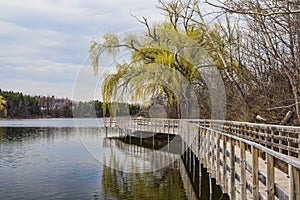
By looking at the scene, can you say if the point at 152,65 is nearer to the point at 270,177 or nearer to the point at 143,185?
the point at 143,185

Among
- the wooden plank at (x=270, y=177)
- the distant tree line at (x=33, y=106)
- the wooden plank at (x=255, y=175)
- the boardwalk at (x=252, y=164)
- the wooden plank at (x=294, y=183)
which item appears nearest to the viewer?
the wooden plank at (x=294, y=183)

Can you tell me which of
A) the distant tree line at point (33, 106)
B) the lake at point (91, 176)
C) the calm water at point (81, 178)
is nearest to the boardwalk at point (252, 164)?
the lake at point (91, 176)

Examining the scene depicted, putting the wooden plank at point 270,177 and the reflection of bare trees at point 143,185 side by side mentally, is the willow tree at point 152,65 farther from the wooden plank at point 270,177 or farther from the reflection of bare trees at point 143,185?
the wooden plank at point 270,177

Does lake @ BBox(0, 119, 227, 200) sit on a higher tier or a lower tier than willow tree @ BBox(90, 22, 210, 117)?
lower

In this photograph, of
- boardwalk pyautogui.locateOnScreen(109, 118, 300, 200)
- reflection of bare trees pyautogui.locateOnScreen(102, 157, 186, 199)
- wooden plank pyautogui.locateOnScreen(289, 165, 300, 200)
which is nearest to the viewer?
wooden plank pyautogui.locateOnScreen(289, 165, 300, 200)

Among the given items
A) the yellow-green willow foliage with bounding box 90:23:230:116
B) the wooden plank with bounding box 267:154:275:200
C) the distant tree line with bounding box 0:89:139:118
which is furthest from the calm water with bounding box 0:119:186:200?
the distant tree line with bounding box 0:89:139:118

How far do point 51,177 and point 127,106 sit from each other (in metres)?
12.6

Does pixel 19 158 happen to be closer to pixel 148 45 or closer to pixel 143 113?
pixel 148 45

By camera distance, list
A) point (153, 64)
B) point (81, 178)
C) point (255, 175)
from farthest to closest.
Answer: point (153, 64)
point (81, 178)
point (255, 175)

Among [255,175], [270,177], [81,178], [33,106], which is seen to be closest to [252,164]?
[255,175]

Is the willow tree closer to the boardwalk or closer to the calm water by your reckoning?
the calm water

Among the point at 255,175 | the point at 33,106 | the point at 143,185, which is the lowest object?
the point at 143,185

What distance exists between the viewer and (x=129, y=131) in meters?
29.2

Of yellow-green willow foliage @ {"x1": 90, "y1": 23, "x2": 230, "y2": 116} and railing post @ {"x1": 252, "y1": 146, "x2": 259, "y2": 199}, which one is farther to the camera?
yellow-green willow foliage @ {"x1": 90, "y1": 23, "x2": 230, "y2": 116}
